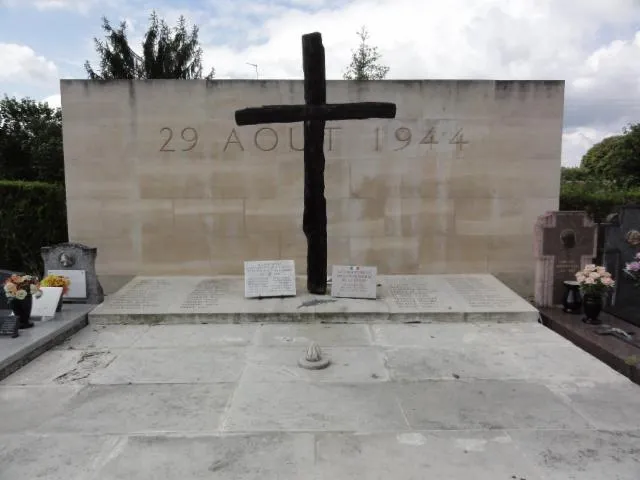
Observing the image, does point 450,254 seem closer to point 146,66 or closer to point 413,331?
point 413,331

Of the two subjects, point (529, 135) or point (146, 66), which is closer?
point (529, 135)

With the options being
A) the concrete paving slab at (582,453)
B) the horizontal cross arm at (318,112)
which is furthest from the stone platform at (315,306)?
the concrete paving slab at (582,453)

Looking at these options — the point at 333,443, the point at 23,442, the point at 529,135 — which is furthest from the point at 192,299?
the point at 529,135

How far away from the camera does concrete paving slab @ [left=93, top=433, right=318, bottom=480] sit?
2803mm

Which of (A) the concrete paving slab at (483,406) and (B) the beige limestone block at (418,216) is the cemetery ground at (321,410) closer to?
(A) the concrete paving slab at (483,406)

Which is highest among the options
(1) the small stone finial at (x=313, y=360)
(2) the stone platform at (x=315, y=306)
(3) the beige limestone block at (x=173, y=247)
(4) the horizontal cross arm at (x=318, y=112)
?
(4) the horizontal cross arm at (x=318, y=112)

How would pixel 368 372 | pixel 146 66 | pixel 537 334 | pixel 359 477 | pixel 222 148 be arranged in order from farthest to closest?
pixel 146 66
pixel 222 148
pixel 537 334
pixel 368 372
pixel 359 477

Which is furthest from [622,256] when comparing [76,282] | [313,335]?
[76,282]

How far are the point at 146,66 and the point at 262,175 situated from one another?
2282cm

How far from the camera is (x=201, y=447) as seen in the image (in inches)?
122

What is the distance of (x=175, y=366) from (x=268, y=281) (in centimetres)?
226

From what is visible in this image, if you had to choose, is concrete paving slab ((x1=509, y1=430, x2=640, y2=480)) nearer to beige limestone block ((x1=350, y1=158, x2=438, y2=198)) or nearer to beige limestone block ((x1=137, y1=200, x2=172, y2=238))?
beige limestone block ((x1=350, y1=158, x2=438, y2=198))

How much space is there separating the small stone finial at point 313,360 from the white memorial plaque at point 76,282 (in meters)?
3.63

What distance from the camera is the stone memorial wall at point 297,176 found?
306 inches
